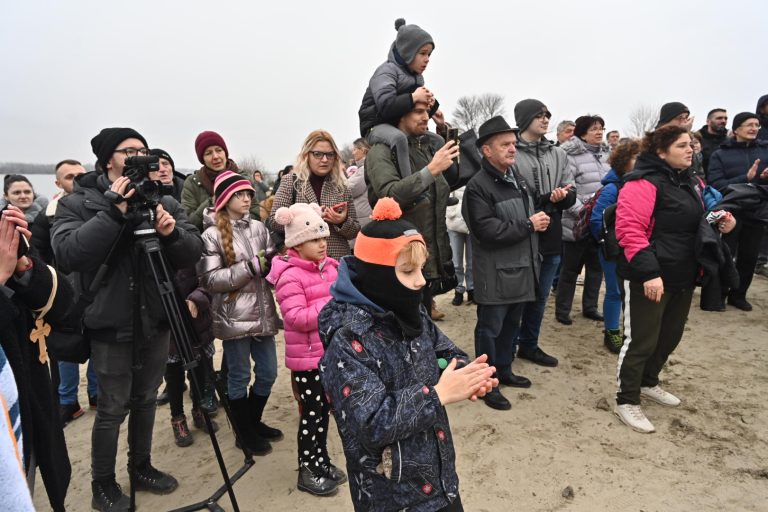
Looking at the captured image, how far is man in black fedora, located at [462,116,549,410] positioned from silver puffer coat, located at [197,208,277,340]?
5.48ft

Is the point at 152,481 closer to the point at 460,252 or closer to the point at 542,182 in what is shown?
the point at 542,182

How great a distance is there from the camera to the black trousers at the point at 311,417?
2.83 metres

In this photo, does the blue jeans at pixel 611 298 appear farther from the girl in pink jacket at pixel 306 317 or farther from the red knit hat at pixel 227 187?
the red knit hat at pixel 227 187

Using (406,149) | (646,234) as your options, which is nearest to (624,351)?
(646,234)

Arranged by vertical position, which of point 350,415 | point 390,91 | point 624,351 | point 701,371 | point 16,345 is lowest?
point 701,371

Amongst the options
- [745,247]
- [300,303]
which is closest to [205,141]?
[300,303]

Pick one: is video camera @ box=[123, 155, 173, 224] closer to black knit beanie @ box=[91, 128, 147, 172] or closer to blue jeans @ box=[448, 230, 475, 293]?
black knit beanie @ box=[91, 128, 147, 172]

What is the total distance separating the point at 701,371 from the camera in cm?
431

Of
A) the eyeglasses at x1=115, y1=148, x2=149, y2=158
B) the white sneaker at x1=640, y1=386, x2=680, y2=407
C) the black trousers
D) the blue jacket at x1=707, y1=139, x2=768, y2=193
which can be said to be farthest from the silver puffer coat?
the blue jacket at x1=707, y1=139, x2=768, y2=193

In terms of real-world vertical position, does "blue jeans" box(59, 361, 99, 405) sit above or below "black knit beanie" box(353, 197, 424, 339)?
below

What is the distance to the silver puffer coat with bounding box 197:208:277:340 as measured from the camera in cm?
305

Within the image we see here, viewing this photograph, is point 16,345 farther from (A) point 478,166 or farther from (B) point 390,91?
(A) point 478,166

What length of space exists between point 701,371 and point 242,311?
4.00 meters

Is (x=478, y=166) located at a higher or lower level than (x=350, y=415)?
higher
